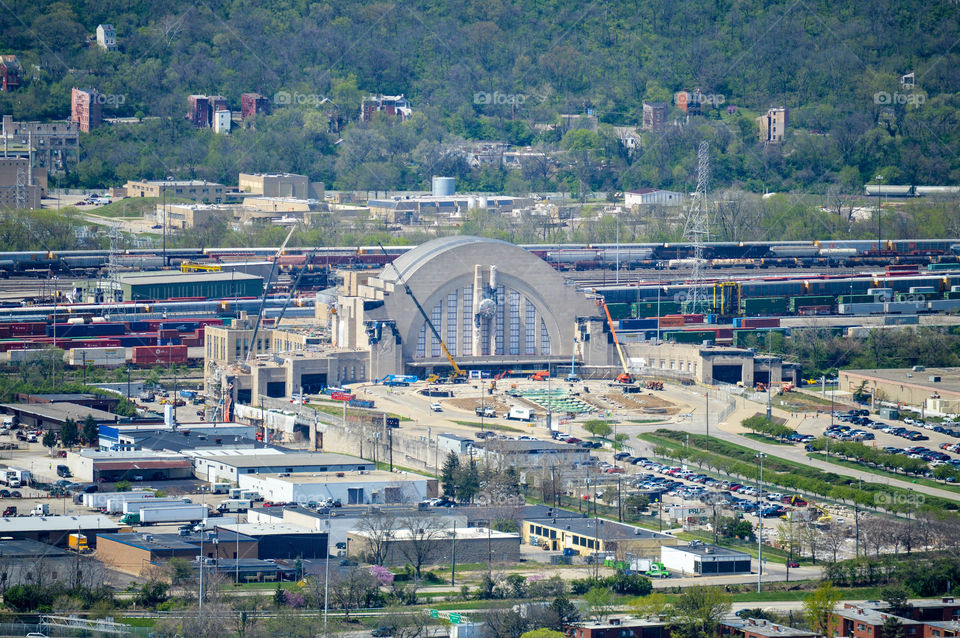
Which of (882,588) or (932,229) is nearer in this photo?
(882,588)

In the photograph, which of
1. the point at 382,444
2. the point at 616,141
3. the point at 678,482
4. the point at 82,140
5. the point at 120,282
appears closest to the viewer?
the point at 678,482

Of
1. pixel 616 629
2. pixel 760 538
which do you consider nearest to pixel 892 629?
pixel 616 629

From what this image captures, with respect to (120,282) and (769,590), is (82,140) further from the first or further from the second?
(769,590)

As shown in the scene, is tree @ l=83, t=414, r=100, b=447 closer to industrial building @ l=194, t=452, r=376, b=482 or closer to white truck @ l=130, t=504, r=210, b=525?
industrial building @ l=194, t=452, r=376, b=482

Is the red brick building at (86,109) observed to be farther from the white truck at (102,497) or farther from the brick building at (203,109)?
the white truck at (102,497)

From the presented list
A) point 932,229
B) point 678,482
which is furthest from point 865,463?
point 932,229

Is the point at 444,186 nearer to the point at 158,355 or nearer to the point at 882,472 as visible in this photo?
the point at 158,355

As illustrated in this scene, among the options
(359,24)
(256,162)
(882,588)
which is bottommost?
(882,588)

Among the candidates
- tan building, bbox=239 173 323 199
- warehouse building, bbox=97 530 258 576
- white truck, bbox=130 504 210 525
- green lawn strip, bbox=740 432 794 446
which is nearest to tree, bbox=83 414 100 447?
white truck, bbox=130 504 210 525

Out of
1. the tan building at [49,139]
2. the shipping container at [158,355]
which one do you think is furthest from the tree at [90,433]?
the tan building at [49,139]
